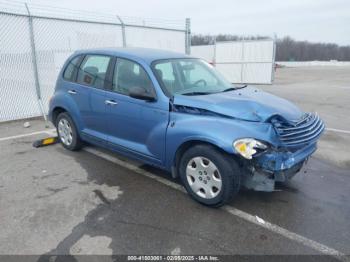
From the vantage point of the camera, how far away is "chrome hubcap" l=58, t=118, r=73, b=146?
5386 mm

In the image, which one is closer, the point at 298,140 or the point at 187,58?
the point at 298,140

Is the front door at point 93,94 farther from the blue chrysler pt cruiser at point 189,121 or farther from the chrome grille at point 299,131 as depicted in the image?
the chrome grille at point 299,131

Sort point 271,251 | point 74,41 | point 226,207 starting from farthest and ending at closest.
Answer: point 74,41
point 226,207
point 271,251

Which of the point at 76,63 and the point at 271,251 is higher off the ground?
the point at 76,63

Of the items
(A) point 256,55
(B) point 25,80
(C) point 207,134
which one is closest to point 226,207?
(C) point 207,134

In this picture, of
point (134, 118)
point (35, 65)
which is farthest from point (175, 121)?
point (35, 65)

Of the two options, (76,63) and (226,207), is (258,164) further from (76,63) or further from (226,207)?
(76,63)

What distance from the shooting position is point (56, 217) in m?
3.32

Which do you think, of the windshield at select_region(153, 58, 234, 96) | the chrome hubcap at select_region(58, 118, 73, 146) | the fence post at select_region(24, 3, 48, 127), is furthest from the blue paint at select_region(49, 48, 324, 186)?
the fence post at select_region(24, 3, 48, 127)

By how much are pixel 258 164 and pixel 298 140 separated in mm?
603

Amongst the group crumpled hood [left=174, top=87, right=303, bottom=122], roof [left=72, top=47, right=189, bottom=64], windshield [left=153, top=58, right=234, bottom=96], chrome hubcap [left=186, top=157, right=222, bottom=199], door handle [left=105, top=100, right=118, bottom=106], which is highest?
roof [left=72, top=47, right=189, bottom=64]

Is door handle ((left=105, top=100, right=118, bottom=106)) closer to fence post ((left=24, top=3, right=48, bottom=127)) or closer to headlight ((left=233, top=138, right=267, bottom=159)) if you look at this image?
headlight ((left=233, top=138, right=267, bottom=159))

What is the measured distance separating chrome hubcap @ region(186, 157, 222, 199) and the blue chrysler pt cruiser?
0.01 meters

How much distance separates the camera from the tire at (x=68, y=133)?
5.28m
